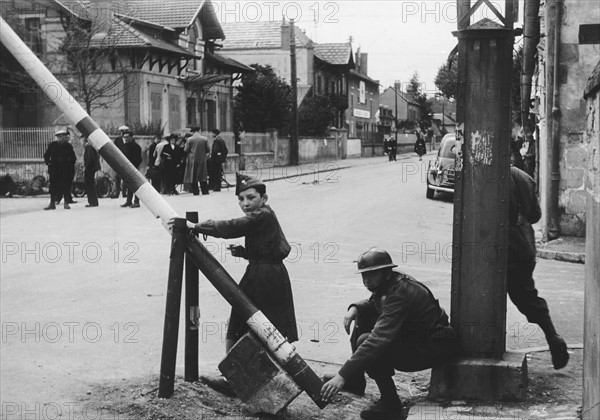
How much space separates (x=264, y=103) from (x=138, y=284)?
3462 cm

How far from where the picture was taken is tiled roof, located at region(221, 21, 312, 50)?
5847 cm

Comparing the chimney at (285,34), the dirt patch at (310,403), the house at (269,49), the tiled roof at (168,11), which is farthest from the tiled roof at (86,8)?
the dirt patch at (310,403)

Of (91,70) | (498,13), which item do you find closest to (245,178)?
(498,13)

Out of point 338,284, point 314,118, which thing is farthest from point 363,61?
point 338,284

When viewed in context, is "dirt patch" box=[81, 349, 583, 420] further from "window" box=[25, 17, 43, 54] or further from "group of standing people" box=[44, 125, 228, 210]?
"window" box=[25, 17, 43, 54]

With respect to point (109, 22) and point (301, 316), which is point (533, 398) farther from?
point (109, 22)

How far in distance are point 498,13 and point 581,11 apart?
9.66m

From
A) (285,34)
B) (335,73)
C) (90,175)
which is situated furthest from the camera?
(335,73)

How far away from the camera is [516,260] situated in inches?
253

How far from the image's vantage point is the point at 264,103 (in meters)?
44.1

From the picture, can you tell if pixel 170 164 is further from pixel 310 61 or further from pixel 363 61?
pixel 363 61

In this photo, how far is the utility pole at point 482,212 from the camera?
18.3ft

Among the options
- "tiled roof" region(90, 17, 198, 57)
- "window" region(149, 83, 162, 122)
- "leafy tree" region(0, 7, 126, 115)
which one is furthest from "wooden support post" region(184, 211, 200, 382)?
"window" region(149, 83, 162, 122)

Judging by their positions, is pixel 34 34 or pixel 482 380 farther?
pixel 34 34
